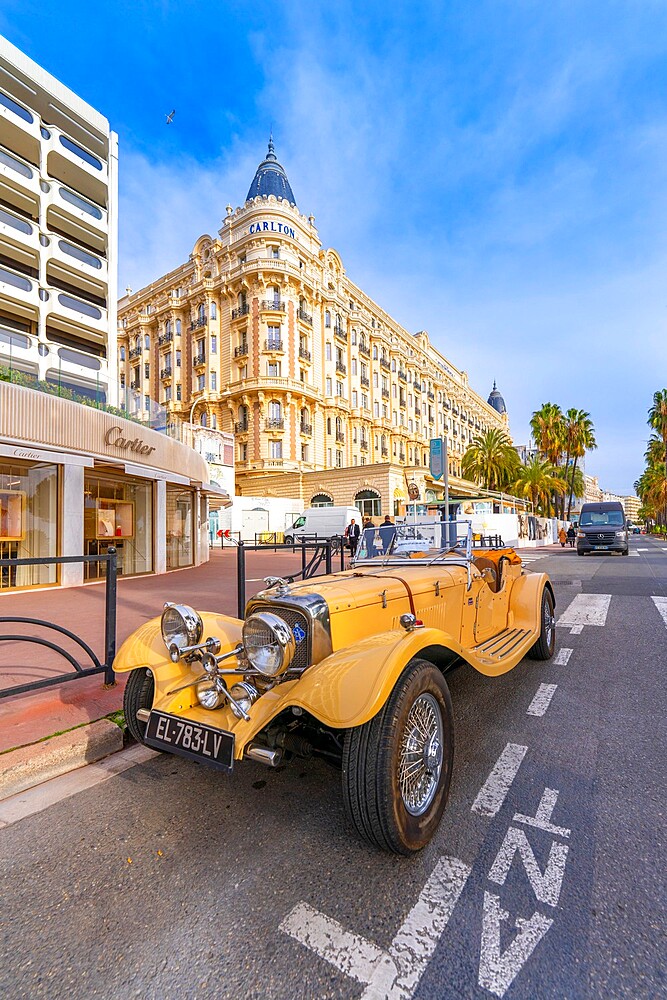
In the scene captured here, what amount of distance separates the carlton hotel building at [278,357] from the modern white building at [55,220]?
856 centimetres

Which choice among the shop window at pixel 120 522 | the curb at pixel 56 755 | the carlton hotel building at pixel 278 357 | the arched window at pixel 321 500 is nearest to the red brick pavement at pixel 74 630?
the curb at pixel 56 755

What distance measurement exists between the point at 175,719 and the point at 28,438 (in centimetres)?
1046

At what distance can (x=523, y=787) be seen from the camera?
270 cm

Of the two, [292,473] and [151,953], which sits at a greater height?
[292,473]

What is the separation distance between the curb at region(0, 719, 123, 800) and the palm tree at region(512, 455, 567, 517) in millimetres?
47710

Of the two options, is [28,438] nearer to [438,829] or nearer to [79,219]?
[438,829]

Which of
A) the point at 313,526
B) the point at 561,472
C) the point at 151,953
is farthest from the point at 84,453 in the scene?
the point at 561,472

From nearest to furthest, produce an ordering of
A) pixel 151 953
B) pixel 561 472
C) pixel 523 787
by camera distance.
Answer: pixel 151 953 < pixel 523 787 < pixel 561 472

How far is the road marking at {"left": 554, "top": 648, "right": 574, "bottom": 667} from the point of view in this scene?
520 centimetres

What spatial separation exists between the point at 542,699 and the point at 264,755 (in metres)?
2.92

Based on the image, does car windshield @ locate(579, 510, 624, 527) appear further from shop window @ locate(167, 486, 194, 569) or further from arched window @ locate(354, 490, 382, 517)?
shop window @ locate(167, 486, 194, 569)

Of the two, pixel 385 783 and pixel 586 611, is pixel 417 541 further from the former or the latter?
pixel 586 611

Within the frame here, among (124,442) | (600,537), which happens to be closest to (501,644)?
(124,442)

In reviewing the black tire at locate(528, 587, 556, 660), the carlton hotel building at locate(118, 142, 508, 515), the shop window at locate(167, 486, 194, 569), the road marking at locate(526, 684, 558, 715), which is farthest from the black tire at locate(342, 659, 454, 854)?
the carlton hotel building at locate(118, 142, 508, 515)
